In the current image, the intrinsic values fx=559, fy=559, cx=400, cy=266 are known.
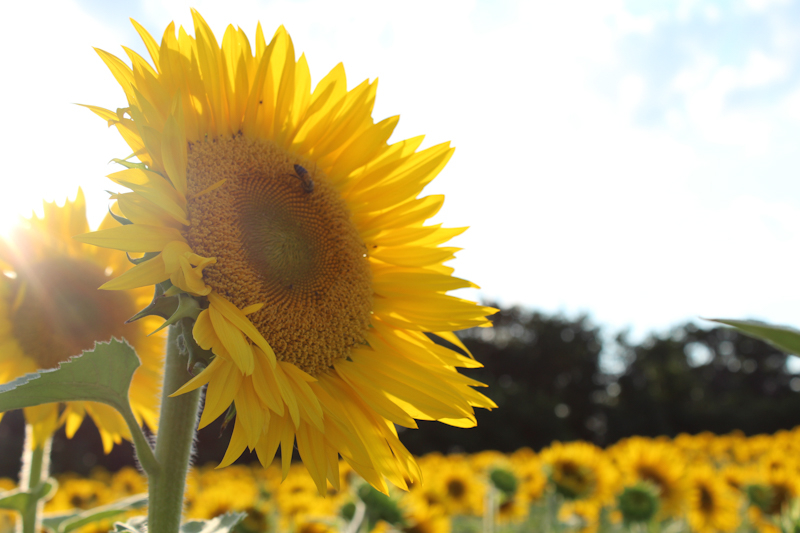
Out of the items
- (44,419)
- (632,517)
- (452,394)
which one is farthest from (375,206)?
(632,517)

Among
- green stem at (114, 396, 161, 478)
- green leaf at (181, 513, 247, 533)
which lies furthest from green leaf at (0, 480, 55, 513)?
green stem at (114, 396, 161, 478)

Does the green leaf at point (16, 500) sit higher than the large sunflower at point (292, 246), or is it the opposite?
the large sunflower at point (292, 246)

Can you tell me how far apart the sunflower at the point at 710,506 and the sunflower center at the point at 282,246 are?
3.78m

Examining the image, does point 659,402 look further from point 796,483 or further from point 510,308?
point 796,483

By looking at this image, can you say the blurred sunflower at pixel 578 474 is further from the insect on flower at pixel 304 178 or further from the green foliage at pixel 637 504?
the insect on flower at pixel 304 178

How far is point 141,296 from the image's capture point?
5.04ft

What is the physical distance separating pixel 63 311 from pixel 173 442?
761 millimetres

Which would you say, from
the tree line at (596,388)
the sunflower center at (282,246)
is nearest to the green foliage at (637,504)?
the sunflower center at (282,246)

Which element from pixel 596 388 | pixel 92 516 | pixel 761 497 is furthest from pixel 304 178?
pixel 596 388

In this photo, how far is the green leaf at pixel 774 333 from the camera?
52 centimetres

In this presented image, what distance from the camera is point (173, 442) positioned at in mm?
939

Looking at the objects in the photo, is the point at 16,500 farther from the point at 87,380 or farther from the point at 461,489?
the point at 461,489

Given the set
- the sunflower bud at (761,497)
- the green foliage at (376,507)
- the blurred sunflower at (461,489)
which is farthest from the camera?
the blurred sunflower at (461,489)

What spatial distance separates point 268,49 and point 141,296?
0.80m
